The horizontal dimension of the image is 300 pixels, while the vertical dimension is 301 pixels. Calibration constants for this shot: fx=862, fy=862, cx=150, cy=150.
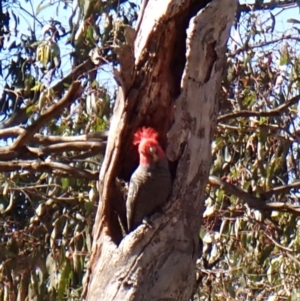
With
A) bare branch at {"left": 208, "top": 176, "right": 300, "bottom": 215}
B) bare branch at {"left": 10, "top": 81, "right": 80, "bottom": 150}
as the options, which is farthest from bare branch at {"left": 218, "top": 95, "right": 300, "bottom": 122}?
bare branch at {"left": 10, "top": 81, "right": 80, "bottom": 150}

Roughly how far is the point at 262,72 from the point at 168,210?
2020mm

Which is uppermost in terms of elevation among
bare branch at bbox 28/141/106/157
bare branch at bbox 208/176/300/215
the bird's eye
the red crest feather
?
the red crest feather

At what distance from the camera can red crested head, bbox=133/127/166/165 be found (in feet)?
10.0

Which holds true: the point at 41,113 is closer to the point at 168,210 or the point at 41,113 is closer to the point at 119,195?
the point at 119,195

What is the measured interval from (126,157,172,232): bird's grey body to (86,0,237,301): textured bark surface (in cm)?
4

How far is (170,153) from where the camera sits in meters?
3.05

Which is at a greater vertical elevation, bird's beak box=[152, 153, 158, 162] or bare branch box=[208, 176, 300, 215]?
bird's beak box=[152, 153, 158, 162]

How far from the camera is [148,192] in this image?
10.1 ft

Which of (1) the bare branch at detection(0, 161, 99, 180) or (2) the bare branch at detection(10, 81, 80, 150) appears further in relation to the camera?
(1) the bare branch at detection(0, 161, 99, 180)

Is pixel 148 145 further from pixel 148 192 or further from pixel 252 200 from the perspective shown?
pixel 252 200

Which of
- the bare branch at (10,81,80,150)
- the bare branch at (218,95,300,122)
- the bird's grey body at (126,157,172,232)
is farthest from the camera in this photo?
the bare branch at (218,95,300,122)

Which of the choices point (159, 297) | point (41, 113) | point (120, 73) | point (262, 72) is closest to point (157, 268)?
point (159, 297)

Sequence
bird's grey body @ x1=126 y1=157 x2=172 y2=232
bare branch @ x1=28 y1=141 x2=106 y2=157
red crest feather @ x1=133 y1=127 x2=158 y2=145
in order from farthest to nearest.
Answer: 1. bare branch @ x1=28 y1=141 x2=106 y2=157
2. red crest feather @ x1=133 y1=127 x2=158 y2=145
3. bird's grey body @ x1=126 y1=157 x2=172 y2=232

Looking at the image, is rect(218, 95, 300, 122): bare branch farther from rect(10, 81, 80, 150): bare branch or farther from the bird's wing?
the bird's wing
